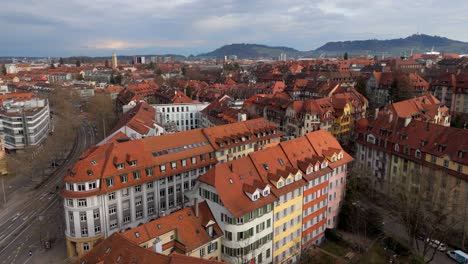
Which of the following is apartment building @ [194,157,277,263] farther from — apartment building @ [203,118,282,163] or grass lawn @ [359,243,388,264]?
apartment building @ [203,118,282,163]

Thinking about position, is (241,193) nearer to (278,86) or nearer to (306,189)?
(306,189)

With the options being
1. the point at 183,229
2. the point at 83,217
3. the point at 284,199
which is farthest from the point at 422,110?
the point at 83,217

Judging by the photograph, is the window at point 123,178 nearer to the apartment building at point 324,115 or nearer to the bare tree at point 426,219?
the bare tree at point 426,219

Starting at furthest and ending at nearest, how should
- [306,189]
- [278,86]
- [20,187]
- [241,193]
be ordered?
[278,86] < [20,187] < [306,189] < [241,193]

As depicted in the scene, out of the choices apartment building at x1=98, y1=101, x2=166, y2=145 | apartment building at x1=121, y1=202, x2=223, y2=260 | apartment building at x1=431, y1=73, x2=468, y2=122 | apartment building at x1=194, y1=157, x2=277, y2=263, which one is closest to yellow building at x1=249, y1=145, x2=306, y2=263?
apartment building at x1=194, y1=157, x2=277, y2=263

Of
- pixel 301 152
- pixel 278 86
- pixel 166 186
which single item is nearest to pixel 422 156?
pixel 301 152

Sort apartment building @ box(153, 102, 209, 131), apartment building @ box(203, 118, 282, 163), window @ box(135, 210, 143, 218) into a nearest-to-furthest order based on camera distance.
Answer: window @ box(135, 210, 143, 218) → apartment building @ box(203, 118, 282, 163) → apartment building @ box(153, 102, 209, 131)
